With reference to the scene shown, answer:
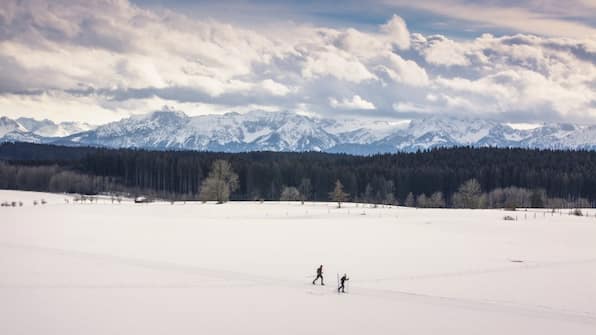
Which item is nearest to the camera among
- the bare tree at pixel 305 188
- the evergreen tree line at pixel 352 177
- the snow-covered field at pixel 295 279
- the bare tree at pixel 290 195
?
the snow-covered field at pixel 295 279

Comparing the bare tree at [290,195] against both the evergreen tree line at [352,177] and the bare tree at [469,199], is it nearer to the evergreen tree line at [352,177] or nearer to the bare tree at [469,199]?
the evergreen tree line at [352,177]

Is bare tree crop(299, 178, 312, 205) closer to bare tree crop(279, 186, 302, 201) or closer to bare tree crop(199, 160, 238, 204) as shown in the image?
bare tree crop(279, 186, 302, 201)

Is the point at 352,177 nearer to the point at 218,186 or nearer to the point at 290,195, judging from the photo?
the point at 290,195

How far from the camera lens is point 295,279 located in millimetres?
29578

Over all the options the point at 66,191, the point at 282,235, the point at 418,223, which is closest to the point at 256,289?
the point at 282,235

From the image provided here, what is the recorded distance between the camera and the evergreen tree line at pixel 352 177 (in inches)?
5595

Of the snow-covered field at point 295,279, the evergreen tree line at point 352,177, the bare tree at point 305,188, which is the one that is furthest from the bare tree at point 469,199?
the snow-covered field at point 295,279

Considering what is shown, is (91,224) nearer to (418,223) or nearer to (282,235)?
(282,235)

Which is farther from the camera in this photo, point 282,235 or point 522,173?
point 522,173

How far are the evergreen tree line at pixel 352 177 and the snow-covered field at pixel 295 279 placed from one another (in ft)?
253

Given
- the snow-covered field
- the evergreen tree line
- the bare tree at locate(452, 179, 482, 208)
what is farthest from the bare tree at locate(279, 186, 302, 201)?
the snow-covered field

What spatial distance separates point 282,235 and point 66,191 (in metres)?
112

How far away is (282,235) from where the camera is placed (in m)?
49.3

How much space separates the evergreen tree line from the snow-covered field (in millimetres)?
76969
